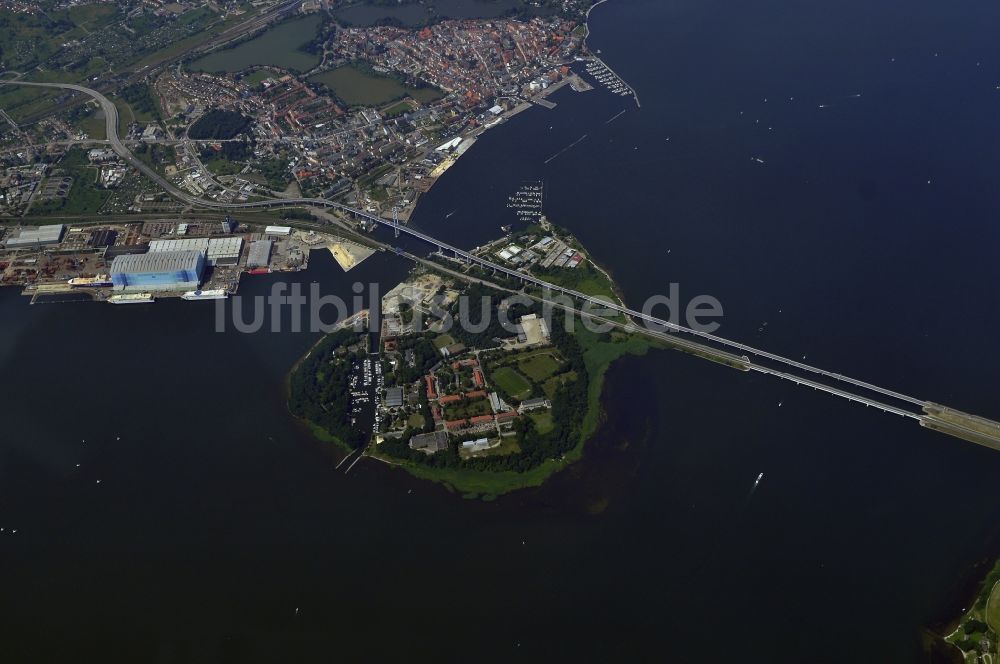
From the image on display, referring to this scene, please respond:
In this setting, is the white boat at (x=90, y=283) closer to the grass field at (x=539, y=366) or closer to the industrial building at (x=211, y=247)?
the industrial building at (x=211, y=247)

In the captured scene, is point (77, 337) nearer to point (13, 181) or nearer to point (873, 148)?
point (13, 181)

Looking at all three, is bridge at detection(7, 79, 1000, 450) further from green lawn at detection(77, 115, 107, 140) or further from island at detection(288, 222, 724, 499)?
green lawn at detection(77, 115, 107, 140)

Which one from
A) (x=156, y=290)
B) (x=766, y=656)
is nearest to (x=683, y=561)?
(x=766, y=656)

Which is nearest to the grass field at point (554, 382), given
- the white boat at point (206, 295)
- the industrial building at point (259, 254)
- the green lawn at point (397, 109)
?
the industrial building at point (259, 254)

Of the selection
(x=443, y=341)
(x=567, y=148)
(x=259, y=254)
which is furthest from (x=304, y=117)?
(x=443, y=341)

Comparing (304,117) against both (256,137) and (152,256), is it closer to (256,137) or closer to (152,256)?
(256,137)

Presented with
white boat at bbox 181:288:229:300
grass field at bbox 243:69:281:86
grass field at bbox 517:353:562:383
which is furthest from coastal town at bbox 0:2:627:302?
grass field at bbox 517:353:562:383
